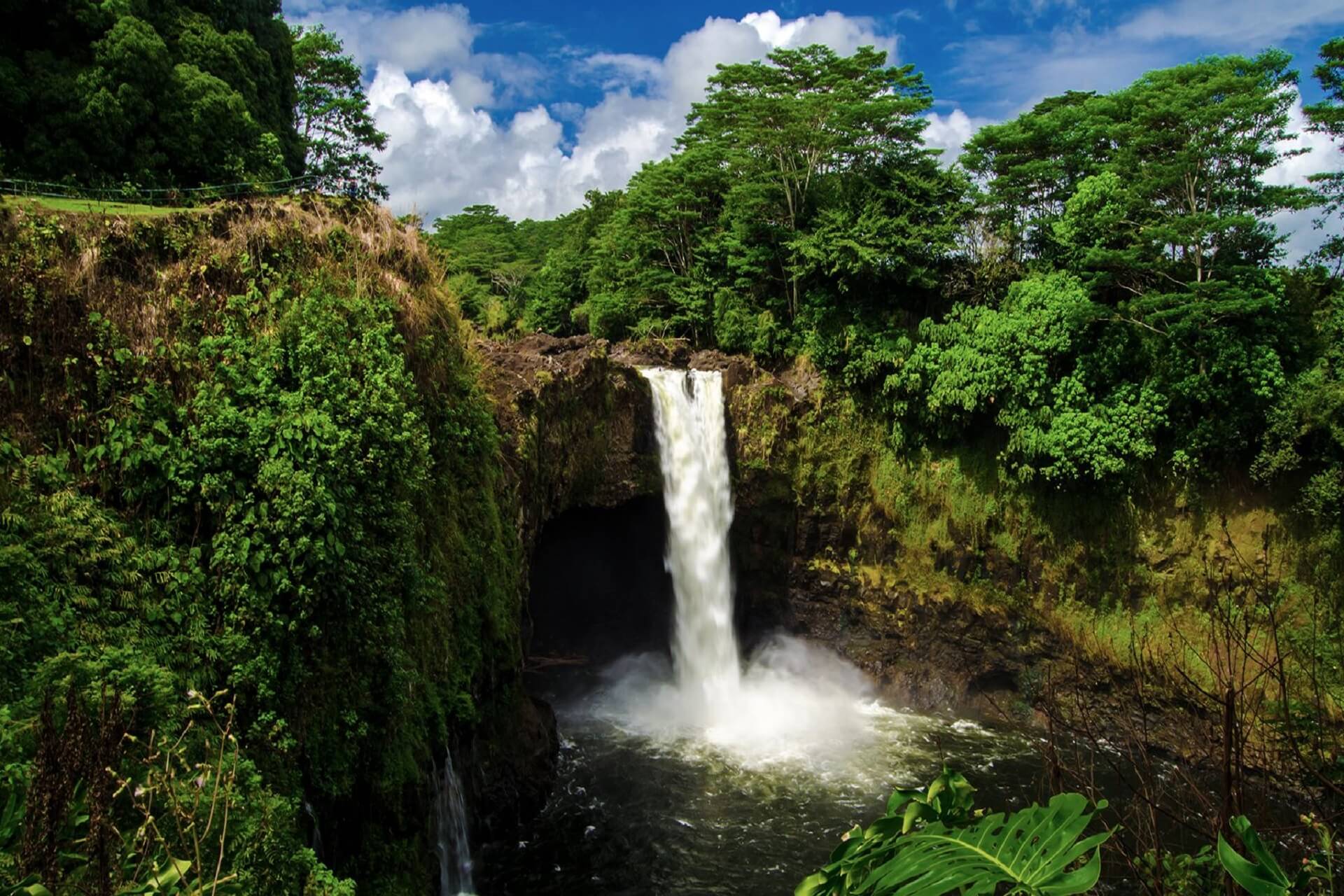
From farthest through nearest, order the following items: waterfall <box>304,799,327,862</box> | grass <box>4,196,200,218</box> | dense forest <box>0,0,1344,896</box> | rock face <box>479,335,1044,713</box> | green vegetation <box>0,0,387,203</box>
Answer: rock face <box>479,335,1044,713</box> → green vegetation <box>0,0,387,203</box> → grass <box>4,196,200,218</box> → waterfall <box>304,799,327,862</box> → dense forest <box>0,0,1344,896</box>

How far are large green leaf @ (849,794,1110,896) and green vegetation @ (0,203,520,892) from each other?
3.72 meters

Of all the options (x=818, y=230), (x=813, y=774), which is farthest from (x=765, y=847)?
(x=818, y=230)

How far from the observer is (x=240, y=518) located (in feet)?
21.7

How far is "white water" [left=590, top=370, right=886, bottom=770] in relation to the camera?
1767 cm

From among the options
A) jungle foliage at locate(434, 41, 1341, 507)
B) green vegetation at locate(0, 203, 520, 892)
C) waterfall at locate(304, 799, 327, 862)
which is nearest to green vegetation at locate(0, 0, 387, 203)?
green vegetation at locate(0, 203, 520, 892)

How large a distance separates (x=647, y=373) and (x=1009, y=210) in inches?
357

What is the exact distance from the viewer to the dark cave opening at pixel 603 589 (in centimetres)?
1875

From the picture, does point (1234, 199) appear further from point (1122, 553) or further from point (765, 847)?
point (765, 847)

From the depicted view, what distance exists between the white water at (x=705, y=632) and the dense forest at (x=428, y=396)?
5.07 feet

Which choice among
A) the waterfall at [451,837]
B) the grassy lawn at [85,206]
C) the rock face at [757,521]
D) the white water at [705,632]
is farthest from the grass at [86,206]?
the white water at [705,632]

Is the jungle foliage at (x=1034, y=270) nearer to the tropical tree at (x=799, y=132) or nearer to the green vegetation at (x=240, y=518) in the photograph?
the tropical tree at (x=799, y=132)

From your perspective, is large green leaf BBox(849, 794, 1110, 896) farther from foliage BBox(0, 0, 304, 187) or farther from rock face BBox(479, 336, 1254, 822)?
foliage BBox(0, 0, 304, 187)

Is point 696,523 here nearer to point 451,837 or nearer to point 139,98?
point 451,837

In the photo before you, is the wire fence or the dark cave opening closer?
the wire fence
